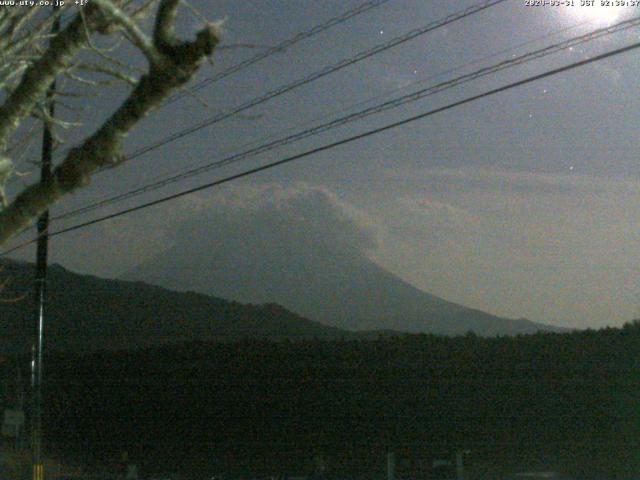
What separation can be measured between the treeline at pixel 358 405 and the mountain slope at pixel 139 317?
18.1 m

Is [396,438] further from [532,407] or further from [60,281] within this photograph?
[60,281]

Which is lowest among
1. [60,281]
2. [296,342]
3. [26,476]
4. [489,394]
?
[26,476]

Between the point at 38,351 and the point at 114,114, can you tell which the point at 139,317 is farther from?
the point at 114,114

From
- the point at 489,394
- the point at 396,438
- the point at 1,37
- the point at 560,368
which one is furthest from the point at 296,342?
the point at 1,37

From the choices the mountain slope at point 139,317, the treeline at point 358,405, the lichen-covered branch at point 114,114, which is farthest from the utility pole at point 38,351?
the mountain slope at point 139,317

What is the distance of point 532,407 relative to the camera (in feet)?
78.5

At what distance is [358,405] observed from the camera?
87.7 feet

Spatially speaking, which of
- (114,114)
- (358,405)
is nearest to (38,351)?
(358,405)

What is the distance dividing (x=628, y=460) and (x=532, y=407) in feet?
9.25

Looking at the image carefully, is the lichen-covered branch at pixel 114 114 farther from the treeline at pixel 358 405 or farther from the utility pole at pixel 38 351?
the treeline at pixel 358 405

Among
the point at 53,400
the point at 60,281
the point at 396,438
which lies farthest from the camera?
the point at 60,281

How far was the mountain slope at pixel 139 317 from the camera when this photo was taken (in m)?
51.6

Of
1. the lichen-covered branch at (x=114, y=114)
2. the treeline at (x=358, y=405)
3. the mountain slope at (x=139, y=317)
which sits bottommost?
the treeline at (x=358, y=405)

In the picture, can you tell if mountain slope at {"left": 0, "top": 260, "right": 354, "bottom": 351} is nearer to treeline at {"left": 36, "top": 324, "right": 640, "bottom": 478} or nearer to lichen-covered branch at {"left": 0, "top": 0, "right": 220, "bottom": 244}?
treeline at {"left": 36, "top": 324, "right": 640, "bottom": 478}
